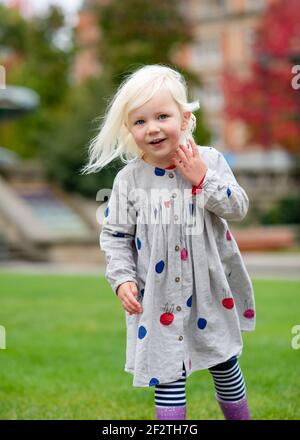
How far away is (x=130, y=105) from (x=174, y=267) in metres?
0.66

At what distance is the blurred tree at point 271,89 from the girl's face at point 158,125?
24294mm

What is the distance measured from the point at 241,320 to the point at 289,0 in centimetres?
2751

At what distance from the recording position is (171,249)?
10.3 ft

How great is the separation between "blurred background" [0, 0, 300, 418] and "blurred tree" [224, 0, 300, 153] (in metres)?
0.04

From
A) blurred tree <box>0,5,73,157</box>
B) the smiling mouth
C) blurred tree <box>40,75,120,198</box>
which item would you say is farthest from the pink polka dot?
blurred tree <box>0,5,73,157</box>

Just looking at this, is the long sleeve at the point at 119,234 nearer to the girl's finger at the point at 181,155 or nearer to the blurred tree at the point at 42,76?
the girl's finger at the point at 181,155

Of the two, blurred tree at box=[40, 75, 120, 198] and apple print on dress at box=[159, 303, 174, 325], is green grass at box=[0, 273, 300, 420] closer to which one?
apple print on dress at box=[159, 303, 174, 325]

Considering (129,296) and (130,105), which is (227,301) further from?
(130,105)

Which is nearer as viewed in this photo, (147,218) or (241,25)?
(147,218)

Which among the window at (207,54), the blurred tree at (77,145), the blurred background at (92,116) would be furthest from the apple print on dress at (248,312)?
the window at (207,54)

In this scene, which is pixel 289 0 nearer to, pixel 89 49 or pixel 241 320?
pixel 89 49

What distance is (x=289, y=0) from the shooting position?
29.2m

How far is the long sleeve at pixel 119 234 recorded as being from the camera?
321cm

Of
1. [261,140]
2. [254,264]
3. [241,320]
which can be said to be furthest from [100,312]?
[261,140]
